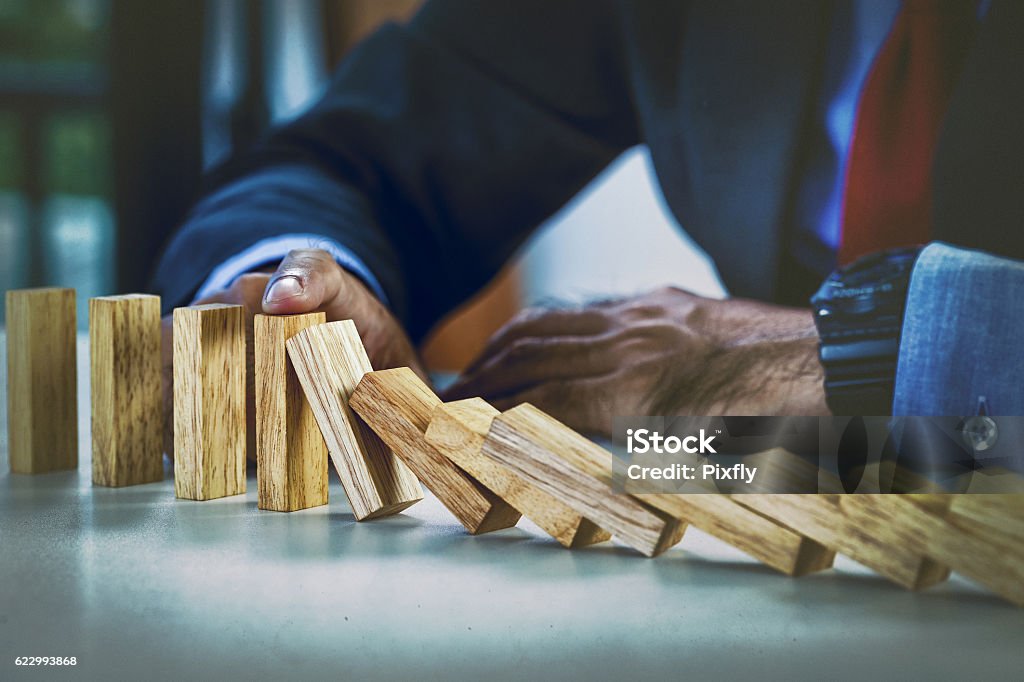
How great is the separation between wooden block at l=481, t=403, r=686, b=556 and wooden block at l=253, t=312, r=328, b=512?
18cm

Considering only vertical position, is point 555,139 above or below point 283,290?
above

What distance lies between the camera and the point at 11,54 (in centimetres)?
149

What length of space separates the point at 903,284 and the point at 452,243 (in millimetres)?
691

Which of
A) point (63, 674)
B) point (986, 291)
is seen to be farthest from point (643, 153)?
point (63, 674)

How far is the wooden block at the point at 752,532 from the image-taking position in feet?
2.17

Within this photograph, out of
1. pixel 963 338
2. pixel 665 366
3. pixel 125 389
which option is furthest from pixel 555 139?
pixel 125 389

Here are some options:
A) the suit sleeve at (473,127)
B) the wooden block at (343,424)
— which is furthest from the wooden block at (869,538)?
the suit sleeve at (473,127)

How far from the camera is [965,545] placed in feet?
2.03

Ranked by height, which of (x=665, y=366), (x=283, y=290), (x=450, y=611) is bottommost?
(x=450, y=611)

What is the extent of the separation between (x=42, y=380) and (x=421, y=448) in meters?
0.47

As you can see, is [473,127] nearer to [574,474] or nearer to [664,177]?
[664,177]

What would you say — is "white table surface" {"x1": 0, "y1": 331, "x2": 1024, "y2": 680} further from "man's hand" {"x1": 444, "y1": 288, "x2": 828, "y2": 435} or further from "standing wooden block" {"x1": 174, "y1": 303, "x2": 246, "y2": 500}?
"man's hand" {"x1": 444, "y1": 288, "x2": 828, "y2": 435}

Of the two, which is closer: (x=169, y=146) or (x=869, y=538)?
(x=869, y=538)
